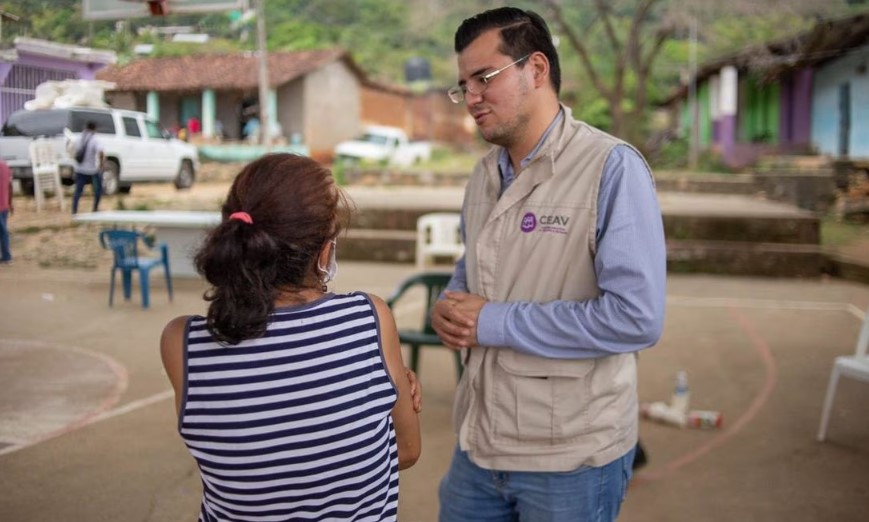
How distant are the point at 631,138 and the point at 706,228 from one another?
969cm

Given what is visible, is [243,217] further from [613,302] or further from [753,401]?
[753,401]

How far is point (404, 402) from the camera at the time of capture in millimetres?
1581

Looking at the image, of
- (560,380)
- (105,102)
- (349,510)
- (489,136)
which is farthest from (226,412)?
(105,102)

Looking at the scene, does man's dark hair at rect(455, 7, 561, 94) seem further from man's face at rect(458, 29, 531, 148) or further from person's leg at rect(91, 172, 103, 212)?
person's leg at rect(91, 172, 103, 212)

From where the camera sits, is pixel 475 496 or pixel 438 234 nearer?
pixel 475 496

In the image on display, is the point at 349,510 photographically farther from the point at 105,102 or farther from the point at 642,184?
the point at 105,102

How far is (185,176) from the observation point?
148 inches

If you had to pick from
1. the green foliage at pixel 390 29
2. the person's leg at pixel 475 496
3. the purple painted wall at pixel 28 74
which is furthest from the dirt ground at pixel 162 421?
the person's leg at pixel 475 496

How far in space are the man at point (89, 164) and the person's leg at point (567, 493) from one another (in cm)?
179

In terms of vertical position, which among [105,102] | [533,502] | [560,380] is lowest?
[533,502]

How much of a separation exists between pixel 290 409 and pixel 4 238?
168cm

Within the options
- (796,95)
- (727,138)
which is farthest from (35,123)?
(727,138)

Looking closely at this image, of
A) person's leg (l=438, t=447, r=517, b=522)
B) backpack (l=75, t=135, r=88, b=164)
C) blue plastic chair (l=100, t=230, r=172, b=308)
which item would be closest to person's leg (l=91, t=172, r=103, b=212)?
backpack (l=75, t=135, r=88, b=164)

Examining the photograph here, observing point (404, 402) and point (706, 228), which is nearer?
point (404, 402)
